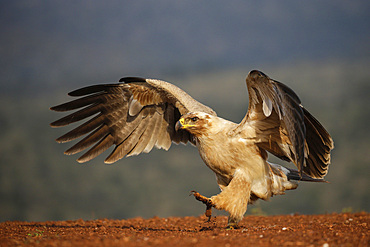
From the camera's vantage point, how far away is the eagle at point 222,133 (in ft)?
17.0

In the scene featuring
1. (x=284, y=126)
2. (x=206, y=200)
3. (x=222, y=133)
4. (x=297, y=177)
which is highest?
(x=284, y=126)

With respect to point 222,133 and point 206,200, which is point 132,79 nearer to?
point 222,133

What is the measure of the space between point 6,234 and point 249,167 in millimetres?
3695

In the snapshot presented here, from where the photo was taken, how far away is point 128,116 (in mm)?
7355

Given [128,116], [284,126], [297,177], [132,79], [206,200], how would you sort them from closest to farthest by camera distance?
[206,200] < [284,126] < [297,177] < [132,79] < [128,116]

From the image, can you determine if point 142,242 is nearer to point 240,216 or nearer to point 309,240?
point 309,240

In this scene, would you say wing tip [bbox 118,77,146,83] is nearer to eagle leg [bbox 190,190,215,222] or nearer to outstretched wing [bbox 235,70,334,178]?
outstretched wing [bbox 235,70,334,178]

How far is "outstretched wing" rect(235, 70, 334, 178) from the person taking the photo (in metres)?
4.86

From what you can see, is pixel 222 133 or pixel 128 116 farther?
pixel 128 116

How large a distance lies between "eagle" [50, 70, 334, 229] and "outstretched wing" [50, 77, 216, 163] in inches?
0.7

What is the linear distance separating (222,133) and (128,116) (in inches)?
92.8

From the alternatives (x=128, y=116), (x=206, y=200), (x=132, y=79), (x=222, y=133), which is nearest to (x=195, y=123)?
(x=222, y=133)

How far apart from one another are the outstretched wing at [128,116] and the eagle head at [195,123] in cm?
86

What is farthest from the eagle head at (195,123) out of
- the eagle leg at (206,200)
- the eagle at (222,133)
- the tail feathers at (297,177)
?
the tail feathers at (297,177)
